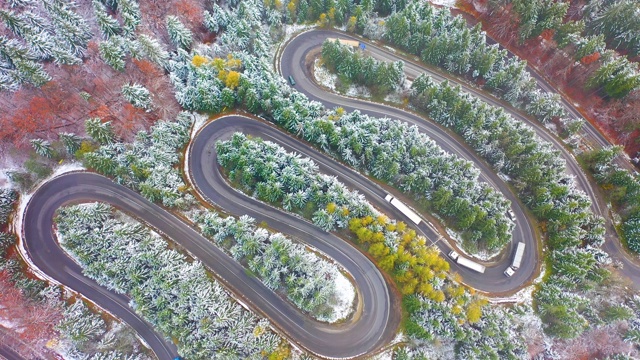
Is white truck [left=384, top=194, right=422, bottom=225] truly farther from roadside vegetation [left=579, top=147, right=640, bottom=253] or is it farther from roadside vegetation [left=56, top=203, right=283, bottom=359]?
roadside vegetation [left=579, top=147, right=640, bottom=253]

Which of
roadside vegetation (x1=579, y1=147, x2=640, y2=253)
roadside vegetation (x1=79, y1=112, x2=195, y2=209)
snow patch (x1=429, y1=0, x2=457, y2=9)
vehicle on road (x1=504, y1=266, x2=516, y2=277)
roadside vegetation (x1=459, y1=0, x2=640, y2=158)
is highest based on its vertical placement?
snow patch (x1=429, y1=0, x2=457, y2=9)

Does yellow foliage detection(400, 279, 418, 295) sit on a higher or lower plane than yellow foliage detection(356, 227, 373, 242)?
lower

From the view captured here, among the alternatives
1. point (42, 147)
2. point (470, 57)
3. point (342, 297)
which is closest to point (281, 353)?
point (342, 297)

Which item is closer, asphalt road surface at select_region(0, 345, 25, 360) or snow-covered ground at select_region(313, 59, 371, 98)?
asphalt road surface at select_region(0, 345, 25, 360)

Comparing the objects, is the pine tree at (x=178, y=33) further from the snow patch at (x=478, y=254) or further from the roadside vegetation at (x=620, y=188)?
the roadside vegetation at (x=620, y=188)

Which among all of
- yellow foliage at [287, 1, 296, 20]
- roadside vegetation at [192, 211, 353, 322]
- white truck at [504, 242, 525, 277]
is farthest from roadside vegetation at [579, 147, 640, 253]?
yellow foliage at [287, 1, 296, 20]

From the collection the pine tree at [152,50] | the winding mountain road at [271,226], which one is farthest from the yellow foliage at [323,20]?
the pine tree at [152,50]

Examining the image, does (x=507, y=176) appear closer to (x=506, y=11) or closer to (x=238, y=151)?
(x=506, y=11)
